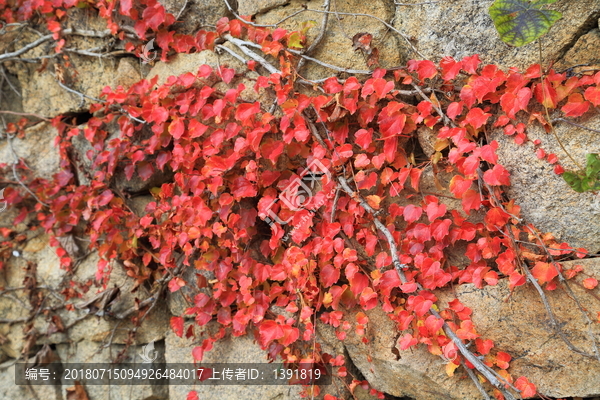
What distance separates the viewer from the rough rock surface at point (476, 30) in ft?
5.11

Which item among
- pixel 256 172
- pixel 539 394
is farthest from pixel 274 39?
pixel 539 394

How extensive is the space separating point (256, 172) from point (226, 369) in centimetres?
104

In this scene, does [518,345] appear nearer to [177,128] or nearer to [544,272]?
[544,272]

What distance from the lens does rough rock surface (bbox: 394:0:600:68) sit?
1.56 metres

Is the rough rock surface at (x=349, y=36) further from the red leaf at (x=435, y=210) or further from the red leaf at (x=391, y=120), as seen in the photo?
the red leaf at (x=435, y=210)

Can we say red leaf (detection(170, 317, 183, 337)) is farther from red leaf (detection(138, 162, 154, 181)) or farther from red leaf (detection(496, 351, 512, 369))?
red leaf (detection(496, 351, 512, 369))

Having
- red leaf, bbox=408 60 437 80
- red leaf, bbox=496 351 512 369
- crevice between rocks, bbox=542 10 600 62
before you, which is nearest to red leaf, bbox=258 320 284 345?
red leaf, bbox=496 351 512 369

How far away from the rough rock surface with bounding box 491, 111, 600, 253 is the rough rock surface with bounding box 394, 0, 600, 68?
1.00 ft

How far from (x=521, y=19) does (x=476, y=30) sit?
0.31 m

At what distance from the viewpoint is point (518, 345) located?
5.12 feet

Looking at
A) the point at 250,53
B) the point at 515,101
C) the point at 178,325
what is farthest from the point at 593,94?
the point at 178,325

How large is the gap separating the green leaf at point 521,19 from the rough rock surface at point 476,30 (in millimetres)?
241

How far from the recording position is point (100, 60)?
7.89ft

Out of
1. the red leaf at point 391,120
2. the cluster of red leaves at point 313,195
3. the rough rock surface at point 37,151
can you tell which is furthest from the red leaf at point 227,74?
the rough rock surface at point 37,151
